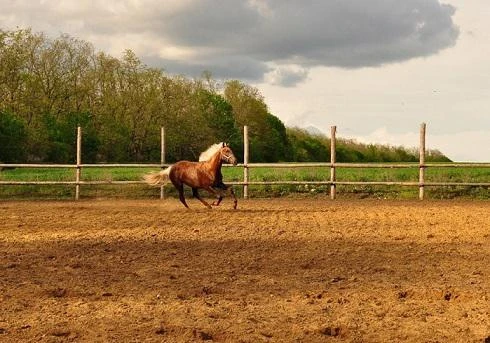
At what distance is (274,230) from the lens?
940cm

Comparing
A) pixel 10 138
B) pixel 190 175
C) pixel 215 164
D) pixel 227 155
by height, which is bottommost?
pixel 190 175

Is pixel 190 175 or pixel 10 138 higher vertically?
pixel 10 138

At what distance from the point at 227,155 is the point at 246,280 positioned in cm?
692

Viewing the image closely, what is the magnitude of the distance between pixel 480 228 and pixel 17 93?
68.4 ft

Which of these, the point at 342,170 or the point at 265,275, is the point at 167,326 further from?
the point at 342,170

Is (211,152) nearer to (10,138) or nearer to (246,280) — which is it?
(246,280)

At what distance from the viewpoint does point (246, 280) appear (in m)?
5.77

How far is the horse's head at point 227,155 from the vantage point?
1245cm

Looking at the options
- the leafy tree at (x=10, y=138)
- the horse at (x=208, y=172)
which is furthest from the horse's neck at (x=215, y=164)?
the leafy tree at (x=10, y=138)

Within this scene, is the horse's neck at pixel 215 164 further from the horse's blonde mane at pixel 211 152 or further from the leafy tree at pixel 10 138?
the leafy tree at pixel 10 138

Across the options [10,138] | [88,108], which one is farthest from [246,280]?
[88,108]

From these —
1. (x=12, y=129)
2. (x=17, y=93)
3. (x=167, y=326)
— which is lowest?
(x=167, y=326)

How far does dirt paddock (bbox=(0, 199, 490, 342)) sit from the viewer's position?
4203 millimetres

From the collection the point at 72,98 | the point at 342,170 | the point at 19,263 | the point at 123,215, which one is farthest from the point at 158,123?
the point at 19,263
